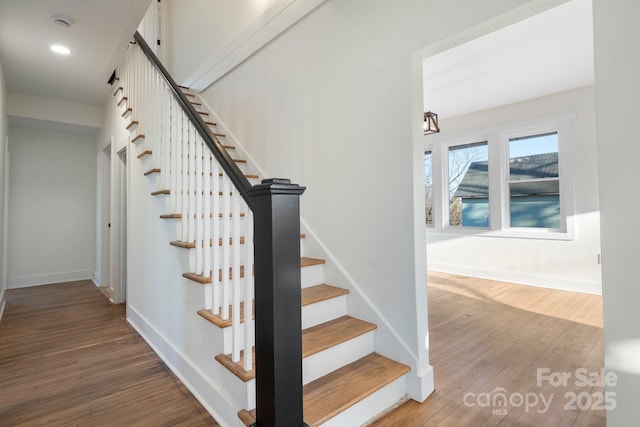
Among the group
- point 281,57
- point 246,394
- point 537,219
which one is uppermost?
point 281,57

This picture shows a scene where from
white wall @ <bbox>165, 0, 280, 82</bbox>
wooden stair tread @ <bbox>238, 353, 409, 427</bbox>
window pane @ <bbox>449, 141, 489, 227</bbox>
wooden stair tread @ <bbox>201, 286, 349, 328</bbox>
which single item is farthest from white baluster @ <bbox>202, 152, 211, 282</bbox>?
window pane @ <bbox>449, 141, 489, 227</bbox>

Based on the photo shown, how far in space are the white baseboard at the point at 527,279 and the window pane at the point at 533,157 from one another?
1.37 m

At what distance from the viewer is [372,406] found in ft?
5.29

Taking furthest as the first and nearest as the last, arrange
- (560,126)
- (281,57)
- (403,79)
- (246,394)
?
(560,126)
(281,57)
(403,79)
(246,394)

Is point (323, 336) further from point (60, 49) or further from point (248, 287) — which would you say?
point (60, 49)

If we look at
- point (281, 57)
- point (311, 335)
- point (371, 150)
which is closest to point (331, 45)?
point (281, 57)

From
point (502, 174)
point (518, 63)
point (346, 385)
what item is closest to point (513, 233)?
point (502, 174)

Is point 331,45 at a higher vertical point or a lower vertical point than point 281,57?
lower

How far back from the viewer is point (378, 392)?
165 cm

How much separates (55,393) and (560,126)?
18.4 feet

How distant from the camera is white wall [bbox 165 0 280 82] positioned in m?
3.27

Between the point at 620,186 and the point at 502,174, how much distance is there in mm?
3669

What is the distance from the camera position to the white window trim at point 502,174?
3900mm

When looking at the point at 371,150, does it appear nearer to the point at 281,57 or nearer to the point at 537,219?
the point at 281,57
